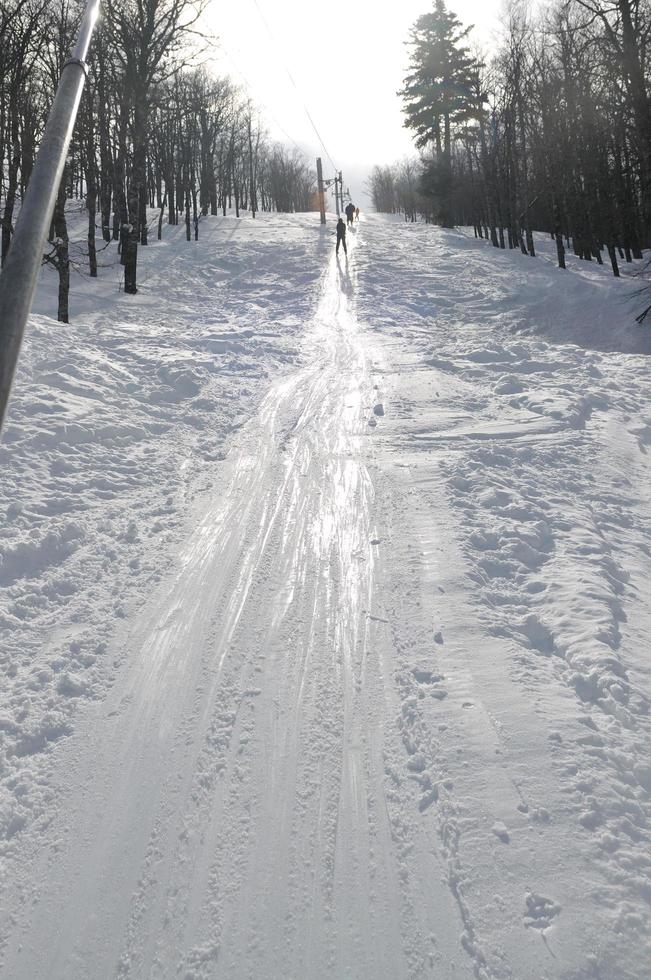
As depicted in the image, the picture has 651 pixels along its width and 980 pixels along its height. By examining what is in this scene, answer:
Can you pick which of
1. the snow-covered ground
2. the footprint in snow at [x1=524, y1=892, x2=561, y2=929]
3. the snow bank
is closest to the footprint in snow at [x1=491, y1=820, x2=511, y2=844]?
the snow-covered ground

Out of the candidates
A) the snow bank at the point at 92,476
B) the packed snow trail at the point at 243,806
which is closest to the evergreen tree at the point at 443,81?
the snow bank at the point at 92,476

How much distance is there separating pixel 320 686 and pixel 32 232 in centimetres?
286

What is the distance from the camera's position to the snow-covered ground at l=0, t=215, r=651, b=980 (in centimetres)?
227

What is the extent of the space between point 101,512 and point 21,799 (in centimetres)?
316

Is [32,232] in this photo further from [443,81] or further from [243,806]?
[443,81]

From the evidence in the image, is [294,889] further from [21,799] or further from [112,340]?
[112,340]

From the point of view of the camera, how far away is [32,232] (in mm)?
1393

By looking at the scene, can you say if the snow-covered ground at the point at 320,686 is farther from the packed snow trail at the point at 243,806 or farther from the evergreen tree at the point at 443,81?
the evergreen tree at the point at 443,81

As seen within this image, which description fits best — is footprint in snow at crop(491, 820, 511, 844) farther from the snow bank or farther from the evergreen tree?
the evergreen tree

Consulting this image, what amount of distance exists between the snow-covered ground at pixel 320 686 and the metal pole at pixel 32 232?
2207mm

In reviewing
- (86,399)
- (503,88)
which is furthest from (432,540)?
(503,88)

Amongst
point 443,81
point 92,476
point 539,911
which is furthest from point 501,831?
point 443,81

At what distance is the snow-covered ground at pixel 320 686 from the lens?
227 centimetres

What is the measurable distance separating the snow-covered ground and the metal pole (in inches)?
86.9
